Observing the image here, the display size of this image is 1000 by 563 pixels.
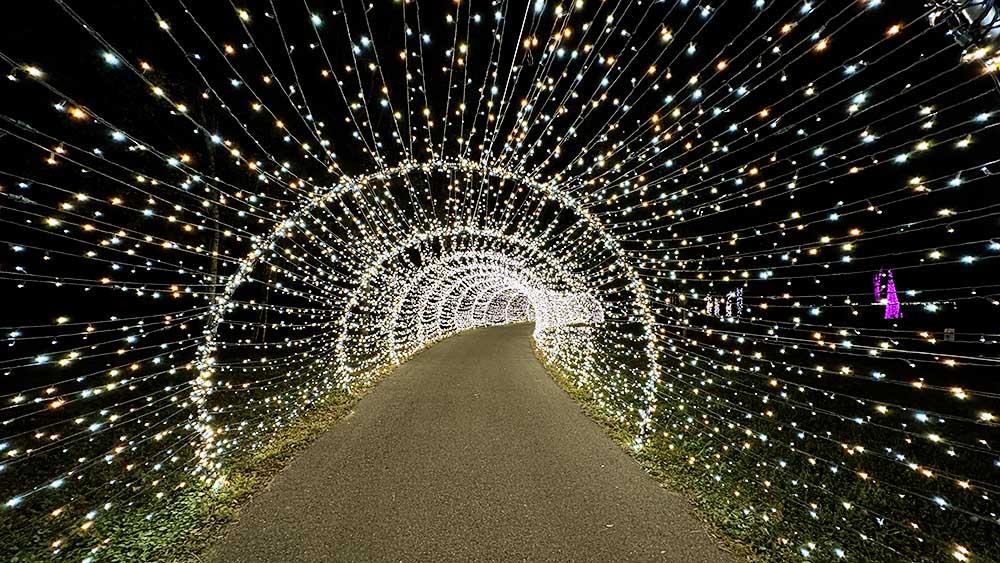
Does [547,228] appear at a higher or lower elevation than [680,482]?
higher

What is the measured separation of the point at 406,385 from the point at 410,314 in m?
4.38

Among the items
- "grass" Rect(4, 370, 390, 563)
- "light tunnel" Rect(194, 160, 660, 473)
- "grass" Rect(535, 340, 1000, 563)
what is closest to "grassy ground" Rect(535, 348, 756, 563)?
"grass" Rect(535, 340, 1000, 563)

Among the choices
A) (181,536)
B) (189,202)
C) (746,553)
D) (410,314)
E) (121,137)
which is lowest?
(746,553)

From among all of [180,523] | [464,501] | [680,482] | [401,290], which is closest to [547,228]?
[401,290]

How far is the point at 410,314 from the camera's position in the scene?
11805 millimetres

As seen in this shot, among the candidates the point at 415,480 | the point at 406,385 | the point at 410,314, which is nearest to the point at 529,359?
the point at 410,314

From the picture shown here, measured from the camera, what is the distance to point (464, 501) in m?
3.47

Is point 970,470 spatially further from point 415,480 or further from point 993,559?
point 415,480

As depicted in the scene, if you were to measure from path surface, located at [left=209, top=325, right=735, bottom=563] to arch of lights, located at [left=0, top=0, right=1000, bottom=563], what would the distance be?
1.89ft

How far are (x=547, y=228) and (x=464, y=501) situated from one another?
5790 mm

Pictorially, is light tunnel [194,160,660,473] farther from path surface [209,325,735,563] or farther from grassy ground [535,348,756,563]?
path surface [209,325,735,563]

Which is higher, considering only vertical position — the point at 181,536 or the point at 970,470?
the point at 181,536

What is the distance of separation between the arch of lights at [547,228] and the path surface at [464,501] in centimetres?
58

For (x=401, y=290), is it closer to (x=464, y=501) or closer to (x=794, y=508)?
(x=464, y=501)
